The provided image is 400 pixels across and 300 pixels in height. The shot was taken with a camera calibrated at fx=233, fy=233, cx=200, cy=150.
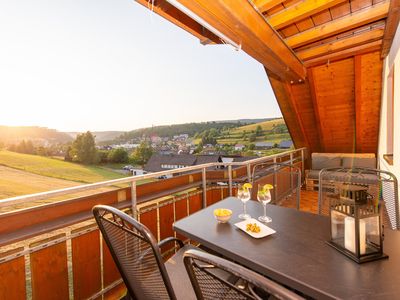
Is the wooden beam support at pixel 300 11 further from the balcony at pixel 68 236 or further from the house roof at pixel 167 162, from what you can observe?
the house roof at pixel 167 162

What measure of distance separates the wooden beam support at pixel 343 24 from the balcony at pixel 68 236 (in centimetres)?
247

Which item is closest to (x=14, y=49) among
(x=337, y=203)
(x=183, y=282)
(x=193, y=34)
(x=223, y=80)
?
(x=193, y=34)

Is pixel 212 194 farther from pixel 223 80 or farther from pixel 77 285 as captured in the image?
pixel 223 80

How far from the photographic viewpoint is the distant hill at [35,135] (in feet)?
13.5

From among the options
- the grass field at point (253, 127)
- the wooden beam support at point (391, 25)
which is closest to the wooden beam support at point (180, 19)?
the wooden beam support at point (391, 25)

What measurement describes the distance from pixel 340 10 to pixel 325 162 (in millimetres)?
4480

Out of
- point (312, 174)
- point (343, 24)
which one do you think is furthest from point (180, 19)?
point (312, 174)

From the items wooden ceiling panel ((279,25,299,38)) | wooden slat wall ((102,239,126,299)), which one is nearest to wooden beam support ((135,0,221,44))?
wooden ceiling panel ((279,25,299,38))

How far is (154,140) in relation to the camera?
6020 mm

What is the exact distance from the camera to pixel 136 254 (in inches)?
37.6

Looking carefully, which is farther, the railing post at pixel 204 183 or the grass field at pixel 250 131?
the grass field at pixel 250 131

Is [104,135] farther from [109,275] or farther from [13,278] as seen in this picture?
[13,278]

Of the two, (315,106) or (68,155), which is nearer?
(68,155)

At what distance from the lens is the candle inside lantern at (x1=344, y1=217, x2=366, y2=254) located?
3.76 ft
